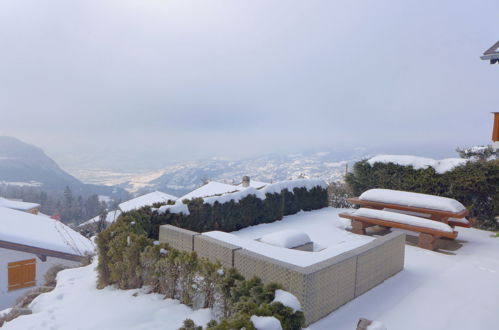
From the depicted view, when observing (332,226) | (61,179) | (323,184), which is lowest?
(61,179)

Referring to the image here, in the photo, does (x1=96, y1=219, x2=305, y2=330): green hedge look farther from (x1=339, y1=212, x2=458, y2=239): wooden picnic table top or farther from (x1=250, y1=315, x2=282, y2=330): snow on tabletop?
(x1=339, y1=212, x2=458, y2=239): wooden picnic table top

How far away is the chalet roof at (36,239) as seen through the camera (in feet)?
44.7

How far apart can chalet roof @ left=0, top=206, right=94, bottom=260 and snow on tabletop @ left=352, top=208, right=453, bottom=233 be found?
993cm

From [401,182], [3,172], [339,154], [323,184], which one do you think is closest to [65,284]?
[323,184]

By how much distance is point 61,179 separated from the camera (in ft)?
318

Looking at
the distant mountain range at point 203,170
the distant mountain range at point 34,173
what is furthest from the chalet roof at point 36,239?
the distant mountain range at point 34,173

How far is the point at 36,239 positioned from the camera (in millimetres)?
14398

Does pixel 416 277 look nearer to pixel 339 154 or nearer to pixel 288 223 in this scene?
pixel 288 223

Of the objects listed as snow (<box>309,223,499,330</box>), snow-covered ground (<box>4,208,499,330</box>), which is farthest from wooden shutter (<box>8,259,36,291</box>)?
snow (<box>309,223,499,330</box>)

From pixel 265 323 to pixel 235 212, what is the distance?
6.30 metres

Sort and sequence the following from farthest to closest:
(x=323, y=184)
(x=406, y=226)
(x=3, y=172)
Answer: (x=3, y=172), (x=323, y=184), (x=406, y=226)

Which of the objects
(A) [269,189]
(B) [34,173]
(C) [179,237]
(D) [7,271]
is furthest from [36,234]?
(B) [34,173]

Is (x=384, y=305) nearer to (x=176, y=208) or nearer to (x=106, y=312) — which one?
(x=106, y=312)

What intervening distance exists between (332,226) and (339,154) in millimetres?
43975
